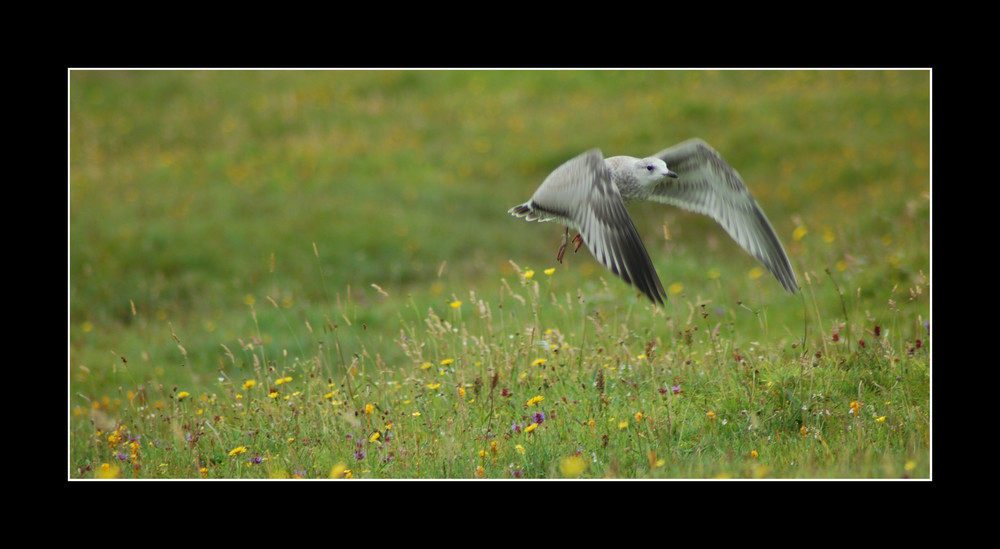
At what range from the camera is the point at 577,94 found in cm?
1709

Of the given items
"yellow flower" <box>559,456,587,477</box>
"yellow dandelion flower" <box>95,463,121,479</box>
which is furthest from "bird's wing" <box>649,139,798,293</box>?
"yellow dandelion flower" <box>95,463,121,479</box>

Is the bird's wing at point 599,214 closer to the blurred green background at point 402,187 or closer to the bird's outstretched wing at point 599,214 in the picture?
the bird's outstretched wing at point 599,214

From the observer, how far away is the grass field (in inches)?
202

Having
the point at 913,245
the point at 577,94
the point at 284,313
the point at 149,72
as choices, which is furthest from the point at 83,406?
the point at 149,72

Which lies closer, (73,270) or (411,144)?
(73,270)

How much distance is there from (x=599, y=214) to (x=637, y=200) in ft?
3.43

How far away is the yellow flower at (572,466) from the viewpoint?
4621 mm

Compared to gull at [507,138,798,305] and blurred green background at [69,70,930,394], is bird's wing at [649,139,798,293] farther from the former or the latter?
blurred green background at [69,70,930,394]

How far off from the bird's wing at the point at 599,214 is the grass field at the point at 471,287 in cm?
46

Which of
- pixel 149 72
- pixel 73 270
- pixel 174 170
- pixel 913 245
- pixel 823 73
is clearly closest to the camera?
pixel 913 245

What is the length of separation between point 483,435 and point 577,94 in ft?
42.4

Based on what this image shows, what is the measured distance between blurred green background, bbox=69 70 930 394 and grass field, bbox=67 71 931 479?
6 cm

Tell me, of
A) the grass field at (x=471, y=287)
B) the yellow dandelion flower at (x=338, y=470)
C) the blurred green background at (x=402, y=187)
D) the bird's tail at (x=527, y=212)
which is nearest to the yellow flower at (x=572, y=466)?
the grass field at (x=471, y=287)

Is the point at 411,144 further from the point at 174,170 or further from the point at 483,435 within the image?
the point at 483,435
